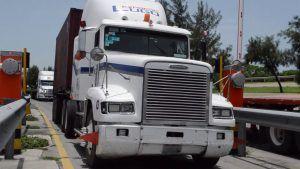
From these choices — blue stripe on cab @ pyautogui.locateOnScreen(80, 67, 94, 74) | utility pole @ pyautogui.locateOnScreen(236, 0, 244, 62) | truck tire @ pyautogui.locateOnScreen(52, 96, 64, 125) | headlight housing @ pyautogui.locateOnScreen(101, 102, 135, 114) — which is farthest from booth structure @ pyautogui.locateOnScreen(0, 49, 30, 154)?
A: truck tire @ pyautogui.locateOnScreen(52, 96, 64, 125)

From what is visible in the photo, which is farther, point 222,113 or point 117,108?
point 222,113

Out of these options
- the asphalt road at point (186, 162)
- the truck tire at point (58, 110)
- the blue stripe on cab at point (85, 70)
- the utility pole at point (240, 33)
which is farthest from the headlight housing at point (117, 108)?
the truck tire at point (58, 110)

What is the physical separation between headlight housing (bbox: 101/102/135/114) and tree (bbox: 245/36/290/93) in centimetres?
4792

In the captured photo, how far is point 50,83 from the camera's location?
153 ft

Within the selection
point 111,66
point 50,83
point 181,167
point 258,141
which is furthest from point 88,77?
point 50,83

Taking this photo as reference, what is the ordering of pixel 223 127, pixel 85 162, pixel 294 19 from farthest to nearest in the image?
pixel 294 19 → pixel 85 162 → pixel 223 127

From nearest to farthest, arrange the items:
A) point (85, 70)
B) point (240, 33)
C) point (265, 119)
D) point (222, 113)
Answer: point (222, 113) < point (265, 119) < point (85, 70) < point (240, 33)

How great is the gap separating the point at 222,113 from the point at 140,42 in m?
2.16

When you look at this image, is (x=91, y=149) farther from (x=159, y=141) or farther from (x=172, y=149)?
(x=172, y=149)

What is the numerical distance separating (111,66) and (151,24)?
1384mm

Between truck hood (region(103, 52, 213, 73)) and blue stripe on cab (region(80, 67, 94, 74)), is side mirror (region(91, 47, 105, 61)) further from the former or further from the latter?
blue stripe on cab (region(80, 67, 94, 74))

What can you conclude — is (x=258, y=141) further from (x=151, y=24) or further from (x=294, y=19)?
(x=294, y=19)

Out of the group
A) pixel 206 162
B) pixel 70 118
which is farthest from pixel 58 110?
pixel 206 162

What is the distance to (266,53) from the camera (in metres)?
55.2
